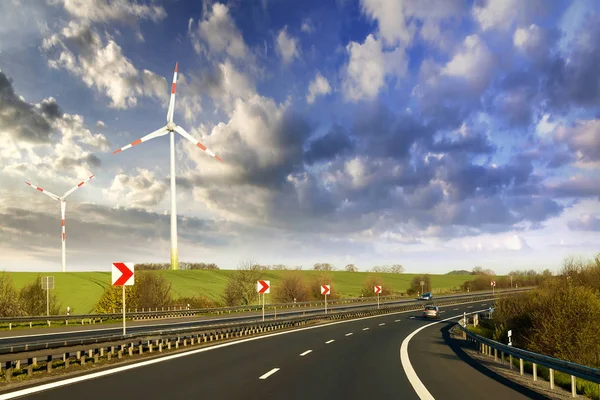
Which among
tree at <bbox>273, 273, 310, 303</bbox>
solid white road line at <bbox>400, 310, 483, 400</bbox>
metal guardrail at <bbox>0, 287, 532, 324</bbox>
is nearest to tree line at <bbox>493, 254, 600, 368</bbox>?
solid white road line at <bbox>400, 310, 483, 400</bbox>

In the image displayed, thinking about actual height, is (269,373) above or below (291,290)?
above

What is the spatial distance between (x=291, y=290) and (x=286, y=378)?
234 feet

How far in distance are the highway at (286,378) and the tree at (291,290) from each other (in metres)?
62.4

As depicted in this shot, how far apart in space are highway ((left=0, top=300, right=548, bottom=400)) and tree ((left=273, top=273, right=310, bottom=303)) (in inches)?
2458

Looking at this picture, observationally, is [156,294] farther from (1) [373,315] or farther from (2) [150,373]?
(2) [150,373]

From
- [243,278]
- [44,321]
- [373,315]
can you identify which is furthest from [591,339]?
[243,278]

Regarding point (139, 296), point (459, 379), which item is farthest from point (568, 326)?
point (139, 296)

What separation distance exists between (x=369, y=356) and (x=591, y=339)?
1275 centimetres

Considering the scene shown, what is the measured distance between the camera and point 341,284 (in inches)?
5586

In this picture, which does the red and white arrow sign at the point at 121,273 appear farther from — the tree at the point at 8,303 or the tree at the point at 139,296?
the tree at the point at 139,296

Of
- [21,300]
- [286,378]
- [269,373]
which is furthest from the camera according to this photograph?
[21,300]

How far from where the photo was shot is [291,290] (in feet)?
276

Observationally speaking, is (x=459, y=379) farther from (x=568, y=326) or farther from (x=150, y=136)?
(x=150, y=136)

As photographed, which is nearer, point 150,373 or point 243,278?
point 150,373
